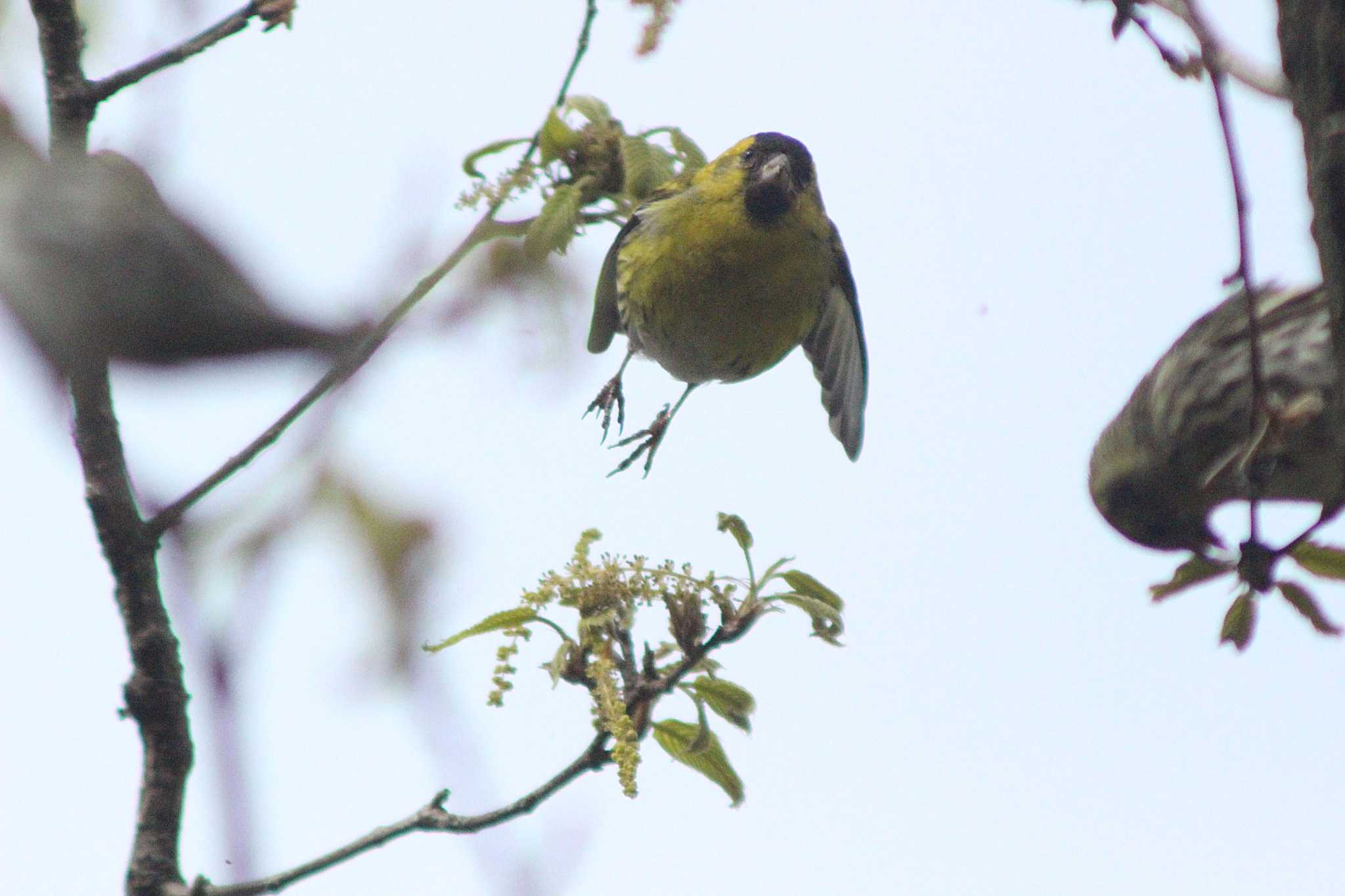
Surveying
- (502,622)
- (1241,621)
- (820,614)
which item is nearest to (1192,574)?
(1241,621)

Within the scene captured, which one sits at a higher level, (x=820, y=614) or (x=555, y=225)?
(x=555, y=225)

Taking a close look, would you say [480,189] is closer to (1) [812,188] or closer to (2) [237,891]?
(2) [237,891]

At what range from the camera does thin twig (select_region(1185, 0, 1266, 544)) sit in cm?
101

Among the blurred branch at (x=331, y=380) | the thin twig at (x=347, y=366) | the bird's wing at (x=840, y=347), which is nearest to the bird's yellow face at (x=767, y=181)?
the bird's wing at (x=840, y=347)

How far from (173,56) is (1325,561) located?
4.00 ft

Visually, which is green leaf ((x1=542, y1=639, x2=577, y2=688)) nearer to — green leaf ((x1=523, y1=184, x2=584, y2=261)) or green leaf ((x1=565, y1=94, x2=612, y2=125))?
green leaf ((x1=523, y1=184, x2=584, y2=261))

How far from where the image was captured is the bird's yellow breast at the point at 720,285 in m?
3.35

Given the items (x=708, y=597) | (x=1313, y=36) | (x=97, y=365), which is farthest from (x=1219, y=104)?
(x=97, y=365)

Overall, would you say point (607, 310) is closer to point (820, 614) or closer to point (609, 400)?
point (609, 400)

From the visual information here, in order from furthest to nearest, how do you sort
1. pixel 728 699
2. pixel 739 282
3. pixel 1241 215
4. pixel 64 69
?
pixel 739 282 → pixel 728 699 → pixel 64 69 → pixel 1241 215

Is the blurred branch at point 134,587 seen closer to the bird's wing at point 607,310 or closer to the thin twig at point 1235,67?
the thin twig at point 1235,67

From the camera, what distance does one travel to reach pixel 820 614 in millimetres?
1503

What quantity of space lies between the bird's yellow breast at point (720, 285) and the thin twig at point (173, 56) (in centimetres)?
200

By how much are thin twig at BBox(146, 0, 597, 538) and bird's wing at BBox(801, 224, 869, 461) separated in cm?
171
